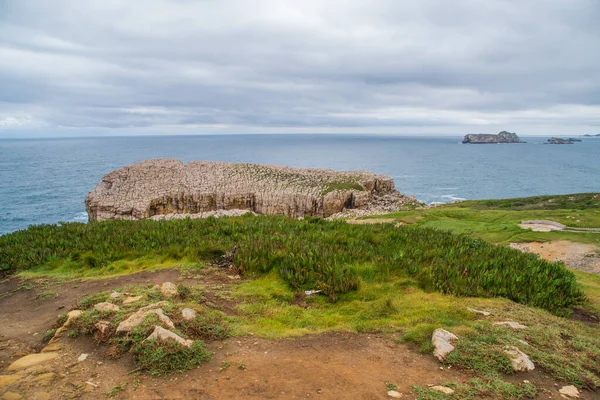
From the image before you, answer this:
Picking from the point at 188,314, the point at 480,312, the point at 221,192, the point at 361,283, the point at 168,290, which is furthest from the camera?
the point at 221,192

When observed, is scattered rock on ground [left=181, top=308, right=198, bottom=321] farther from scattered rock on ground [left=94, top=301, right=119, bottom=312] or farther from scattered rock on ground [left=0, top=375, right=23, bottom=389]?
scattered rock on ground [left=0, top=375, right=23, bottom=389]

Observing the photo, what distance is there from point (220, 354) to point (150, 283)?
389 cm

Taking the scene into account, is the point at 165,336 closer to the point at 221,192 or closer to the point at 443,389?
the point at 443,389

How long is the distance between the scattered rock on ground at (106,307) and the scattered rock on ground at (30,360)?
120 cm

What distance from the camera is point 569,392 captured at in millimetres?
5535

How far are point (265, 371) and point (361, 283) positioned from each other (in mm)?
4151

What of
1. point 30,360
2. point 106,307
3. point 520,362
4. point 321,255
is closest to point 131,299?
point 106,307

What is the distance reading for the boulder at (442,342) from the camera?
20.9 ft

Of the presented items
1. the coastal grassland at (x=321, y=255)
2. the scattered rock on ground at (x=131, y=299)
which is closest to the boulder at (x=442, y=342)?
the coastal grassland at (x=321, y=255)

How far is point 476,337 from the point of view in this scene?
6836mm

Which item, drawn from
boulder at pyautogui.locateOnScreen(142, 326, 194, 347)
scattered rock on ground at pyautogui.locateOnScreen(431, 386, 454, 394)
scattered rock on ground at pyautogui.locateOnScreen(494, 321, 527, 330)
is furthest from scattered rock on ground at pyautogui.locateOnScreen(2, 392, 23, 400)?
scattered rock on ground at pyautogui.locateOnScreen(494, 321, 527, 330)

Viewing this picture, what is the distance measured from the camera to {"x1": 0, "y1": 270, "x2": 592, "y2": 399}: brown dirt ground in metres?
5.33

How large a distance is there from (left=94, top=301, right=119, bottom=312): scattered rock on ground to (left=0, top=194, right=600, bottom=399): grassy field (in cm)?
17

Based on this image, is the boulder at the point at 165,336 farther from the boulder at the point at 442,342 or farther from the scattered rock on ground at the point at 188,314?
the boulder at the point at 442,342
